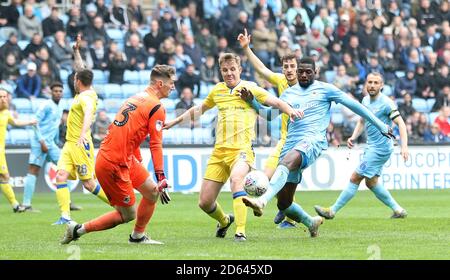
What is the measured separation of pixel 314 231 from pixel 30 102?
13.1 metres

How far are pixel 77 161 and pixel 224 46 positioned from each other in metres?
12.7

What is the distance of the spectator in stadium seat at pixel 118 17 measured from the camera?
91.7 feet

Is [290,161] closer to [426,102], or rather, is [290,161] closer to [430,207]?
[430,207]

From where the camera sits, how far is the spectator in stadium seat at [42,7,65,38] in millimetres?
26781

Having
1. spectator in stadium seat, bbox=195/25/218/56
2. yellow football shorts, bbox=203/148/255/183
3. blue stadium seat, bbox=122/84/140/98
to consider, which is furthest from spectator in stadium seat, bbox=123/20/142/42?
yellow football shorts, bbox=203/148/255/183

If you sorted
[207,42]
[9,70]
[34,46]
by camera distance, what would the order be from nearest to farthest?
[9,70]
[34,46]
[207,42]

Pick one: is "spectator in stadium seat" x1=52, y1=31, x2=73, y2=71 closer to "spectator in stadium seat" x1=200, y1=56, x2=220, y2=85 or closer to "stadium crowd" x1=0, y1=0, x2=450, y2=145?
"stadium crowd" x1=0, y1=0, x2=450, y2=145

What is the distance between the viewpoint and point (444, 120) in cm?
2661

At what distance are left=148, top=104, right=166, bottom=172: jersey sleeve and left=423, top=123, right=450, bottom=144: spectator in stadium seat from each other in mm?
14791

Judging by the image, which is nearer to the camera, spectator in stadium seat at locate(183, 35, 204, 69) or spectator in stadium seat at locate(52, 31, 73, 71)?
spectator in stadium seat at locate(52, 31, 73, 71)

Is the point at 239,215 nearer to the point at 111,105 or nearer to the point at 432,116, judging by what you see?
the point at 111,105

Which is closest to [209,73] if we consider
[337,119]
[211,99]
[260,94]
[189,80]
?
[189,80]
